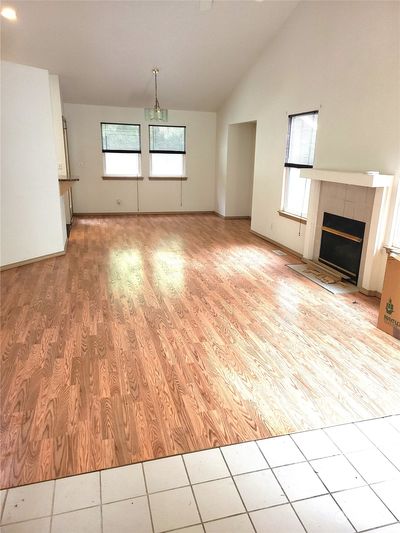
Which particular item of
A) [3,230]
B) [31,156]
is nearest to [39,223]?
[3,230]

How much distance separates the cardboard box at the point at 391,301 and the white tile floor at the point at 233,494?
142 cm

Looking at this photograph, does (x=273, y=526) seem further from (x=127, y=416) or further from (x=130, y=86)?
(x=130, y=86)

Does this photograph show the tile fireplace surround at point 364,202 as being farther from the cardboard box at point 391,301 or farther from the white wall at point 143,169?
the white wall at point 143,169

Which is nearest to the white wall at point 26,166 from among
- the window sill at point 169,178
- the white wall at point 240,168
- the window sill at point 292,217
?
the window sill at point 292,217

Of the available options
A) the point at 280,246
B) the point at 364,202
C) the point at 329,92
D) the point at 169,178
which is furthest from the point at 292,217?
the point at 169,178

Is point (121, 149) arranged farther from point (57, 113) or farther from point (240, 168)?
point (240, 168)

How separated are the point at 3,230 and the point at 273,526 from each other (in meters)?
4.41

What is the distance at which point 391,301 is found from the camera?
3.21 m

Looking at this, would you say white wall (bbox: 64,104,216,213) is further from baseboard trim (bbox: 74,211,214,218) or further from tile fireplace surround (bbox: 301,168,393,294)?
tile fireplace surround (bbox: 301,168,393,294)

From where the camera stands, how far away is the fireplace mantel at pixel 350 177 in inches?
145

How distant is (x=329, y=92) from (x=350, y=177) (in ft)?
4.48

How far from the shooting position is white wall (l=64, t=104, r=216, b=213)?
8.29 meters

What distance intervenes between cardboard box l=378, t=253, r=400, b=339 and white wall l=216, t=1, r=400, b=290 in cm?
83

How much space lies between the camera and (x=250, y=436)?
2.03 meters
